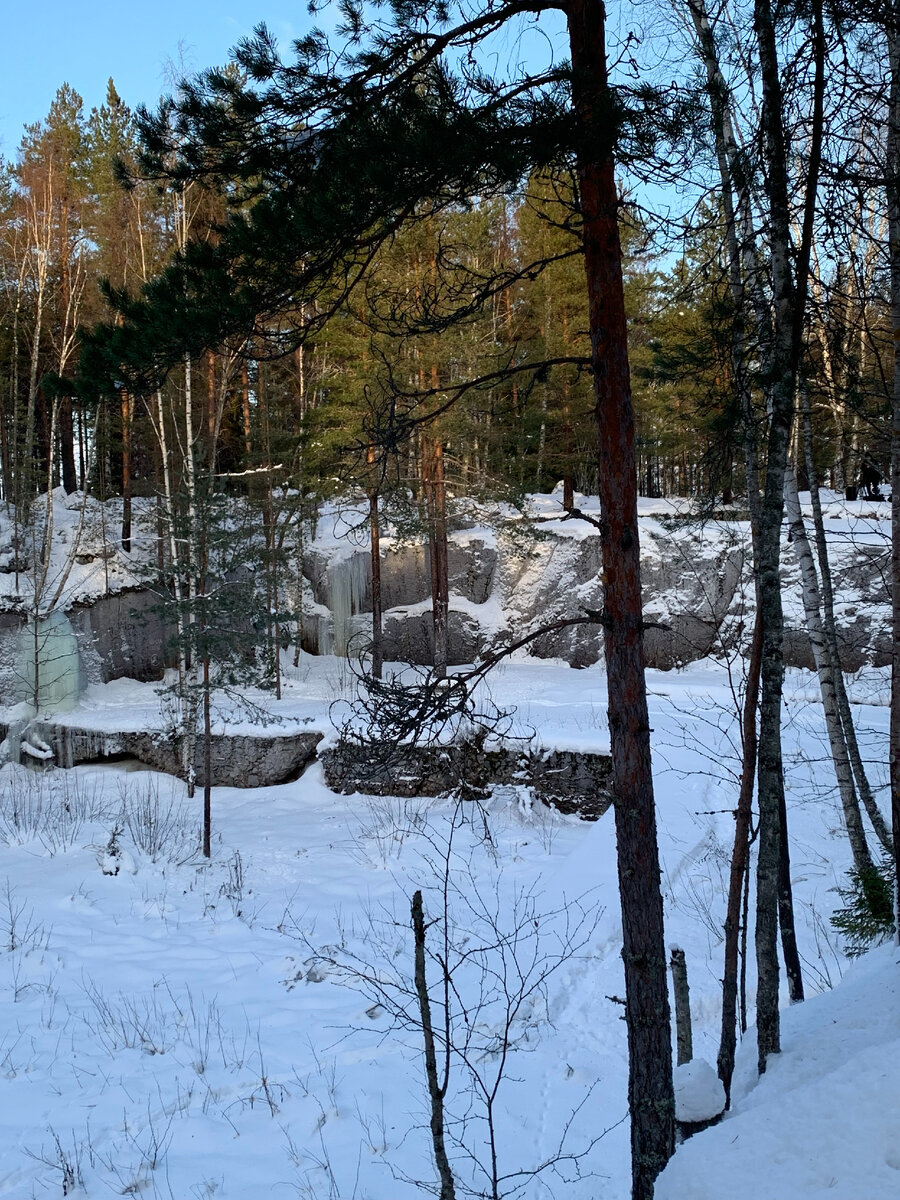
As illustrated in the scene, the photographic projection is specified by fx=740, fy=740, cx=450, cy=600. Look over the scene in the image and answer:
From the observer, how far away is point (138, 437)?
21.5 meters

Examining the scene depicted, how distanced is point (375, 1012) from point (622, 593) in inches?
173

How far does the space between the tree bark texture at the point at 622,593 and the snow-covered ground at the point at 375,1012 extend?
0.67 metres

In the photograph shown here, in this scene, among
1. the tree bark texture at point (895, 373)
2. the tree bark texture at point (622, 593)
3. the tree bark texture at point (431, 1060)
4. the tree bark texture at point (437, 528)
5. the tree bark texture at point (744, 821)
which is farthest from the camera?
the tree bark texture at point (437, 528)

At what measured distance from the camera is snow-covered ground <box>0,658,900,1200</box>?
3084 millimetres

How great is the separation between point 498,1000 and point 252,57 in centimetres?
637

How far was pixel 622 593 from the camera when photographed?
3.50 meters

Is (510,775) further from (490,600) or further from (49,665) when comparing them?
(49,665)

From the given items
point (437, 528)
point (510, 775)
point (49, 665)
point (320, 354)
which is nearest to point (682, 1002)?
point (510, 775)

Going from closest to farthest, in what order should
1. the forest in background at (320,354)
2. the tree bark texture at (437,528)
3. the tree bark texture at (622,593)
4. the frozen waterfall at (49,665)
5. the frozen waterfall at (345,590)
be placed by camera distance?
the tree bark texture at (622,593) < the forest in background at (320,354) < the tree bark texture at (437,528) < the frozen waterfall at (49,665) < the frozen waterfall at (345,590)

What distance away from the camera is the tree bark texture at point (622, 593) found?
3.40m

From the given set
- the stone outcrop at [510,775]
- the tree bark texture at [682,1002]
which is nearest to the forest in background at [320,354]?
the tree bark texture at [682,1002]

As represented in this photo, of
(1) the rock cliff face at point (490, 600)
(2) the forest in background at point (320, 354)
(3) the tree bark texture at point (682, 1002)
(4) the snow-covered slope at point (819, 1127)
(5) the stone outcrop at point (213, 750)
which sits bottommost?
(5) the stone outcrop at point (213, 750)

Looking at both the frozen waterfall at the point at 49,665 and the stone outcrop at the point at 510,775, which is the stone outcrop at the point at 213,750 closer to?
the frozen waterfall at the point at 49,665

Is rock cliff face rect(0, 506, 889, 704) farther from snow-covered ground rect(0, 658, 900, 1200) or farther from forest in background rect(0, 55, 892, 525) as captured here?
snow-covered ground rect(0, 658, 900, 1200)
